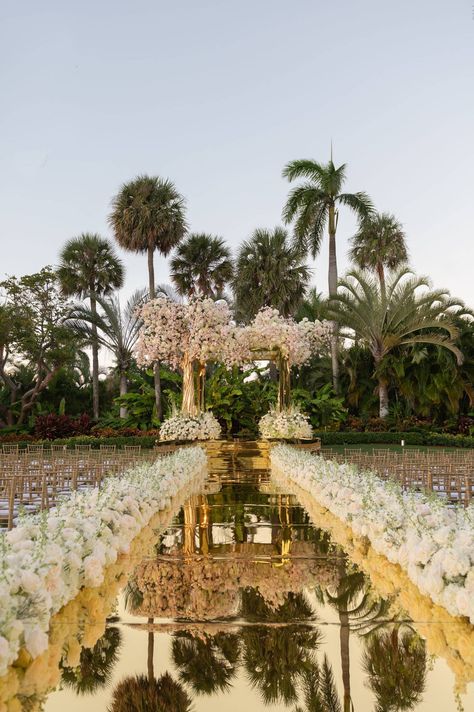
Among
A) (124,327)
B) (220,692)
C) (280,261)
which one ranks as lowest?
(220,692)

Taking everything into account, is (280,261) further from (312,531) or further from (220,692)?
(220,692)

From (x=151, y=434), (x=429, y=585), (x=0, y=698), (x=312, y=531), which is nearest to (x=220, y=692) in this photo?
(x=0, y=698)

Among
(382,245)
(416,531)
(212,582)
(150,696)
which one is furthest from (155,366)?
(150,696)

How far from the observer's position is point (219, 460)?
18406mm

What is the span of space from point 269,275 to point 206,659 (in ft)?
97.5

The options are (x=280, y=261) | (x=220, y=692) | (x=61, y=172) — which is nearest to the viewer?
(x=220, y=692)

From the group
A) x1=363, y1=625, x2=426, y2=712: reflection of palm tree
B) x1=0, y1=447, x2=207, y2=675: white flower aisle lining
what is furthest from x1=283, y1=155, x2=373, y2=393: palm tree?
x1=363, y1=625, x2=426, y2=712: reflection of palm tree

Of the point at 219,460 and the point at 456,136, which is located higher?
the point at 456,136

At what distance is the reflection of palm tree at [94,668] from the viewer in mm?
3025

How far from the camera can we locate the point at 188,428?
19.7 meters

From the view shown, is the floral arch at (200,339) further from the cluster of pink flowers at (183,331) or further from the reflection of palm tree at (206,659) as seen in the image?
the reflection of palm tree at (206,659)

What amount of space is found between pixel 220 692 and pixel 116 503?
10.5 ft

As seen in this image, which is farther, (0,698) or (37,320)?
(37,320)

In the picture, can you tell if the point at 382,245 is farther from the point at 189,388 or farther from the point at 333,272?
the point at 189,388
